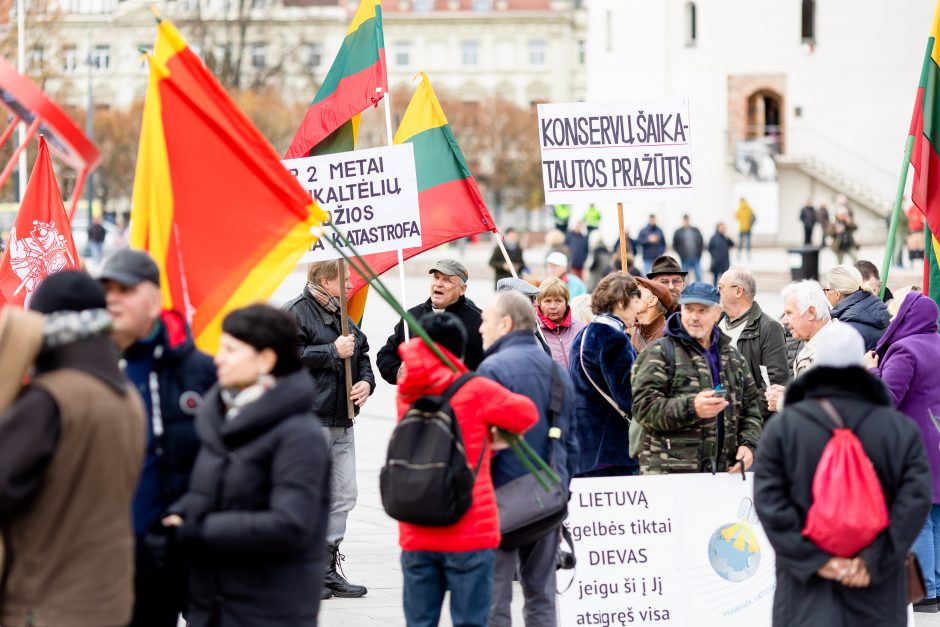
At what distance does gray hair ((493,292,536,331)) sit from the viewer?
655 centimetres

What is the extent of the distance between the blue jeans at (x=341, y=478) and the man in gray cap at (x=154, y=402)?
349 cm

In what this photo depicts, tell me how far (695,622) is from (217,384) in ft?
11.8

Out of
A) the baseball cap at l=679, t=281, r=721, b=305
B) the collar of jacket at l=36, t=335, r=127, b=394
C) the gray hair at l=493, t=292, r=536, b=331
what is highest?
the collar of jacket at l=36, t=335, r=127, b=394

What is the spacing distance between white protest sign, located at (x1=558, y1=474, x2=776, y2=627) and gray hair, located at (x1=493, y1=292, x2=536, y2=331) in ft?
4.68

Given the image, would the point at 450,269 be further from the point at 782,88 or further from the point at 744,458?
the point at 782,88

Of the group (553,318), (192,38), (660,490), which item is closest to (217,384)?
(660,490)

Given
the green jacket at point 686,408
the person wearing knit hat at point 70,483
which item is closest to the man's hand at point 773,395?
the green jacket at point 686,408

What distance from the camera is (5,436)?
4301 millimetres

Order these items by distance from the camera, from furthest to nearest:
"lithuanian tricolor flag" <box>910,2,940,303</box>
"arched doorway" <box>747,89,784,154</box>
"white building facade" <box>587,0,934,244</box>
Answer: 1. "arched doorway" <box>747,89,784,154</box>
2. "white building facade" <box>587,0,934,244</box>
3. "lithuanian tricolor flag" <box>910,2,940,303</box>

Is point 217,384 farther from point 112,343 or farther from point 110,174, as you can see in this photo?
point 110,174

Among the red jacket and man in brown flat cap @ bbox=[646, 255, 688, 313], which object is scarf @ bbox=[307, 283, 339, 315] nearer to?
man in brown flat cap @ bbox=[646, 255, 688, 313]

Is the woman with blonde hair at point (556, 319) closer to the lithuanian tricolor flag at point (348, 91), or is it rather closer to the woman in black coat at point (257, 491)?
the lithuanian tricolor flag at point (348, 91)

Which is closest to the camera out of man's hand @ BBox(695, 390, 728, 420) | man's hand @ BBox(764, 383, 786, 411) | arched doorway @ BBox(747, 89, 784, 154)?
man's hand @ BBox(695, 390, 728, 420)

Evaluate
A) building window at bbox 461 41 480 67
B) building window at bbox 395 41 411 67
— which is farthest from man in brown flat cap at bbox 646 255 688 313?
building window at bbox 461 41 480 67
